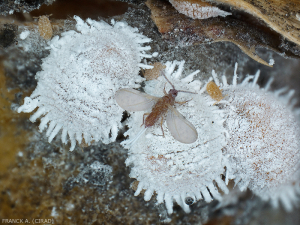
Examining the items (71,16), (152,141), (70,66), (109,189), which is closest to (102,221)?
(109,189)

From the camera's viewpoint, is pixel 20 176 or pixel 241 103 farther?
pixel 20 176

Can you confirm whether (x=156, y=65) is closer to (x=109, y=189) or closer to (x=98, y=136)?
(x=98, y=136)

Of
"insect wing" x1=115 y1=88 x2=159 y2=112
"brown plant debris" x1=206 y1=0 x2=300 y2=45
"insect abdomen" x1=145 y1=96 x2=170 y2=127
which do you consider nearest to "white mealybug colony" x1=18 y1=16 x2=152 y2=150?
"insect wing" x1=115 y1=88 x2=159 y2=112

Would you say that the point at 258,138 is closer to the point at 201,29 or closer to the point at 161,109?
the point at 161,109

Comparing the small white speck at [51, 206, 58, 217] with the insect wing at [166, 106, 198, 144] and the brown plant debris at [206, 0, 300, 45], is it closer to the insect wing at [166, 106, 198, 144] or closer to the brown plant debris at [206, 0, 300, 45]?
the insect wing at [166, 106, 198, 144]

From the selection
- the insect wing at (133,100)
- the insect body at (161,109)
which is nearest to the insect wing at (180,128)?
the insect body at (161,109)

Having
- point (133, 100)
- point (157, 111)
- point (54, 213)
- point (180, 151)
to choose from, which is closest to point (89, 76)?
point (133, 100)

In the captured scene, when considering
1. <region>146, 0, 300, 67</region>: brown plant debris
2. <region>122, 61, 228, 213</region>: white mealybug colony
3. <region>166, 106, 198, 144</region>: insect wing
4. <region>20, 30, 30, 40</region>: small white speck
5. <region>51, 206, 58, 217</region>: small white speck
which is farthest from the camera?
<region>51, 206, 58, 217</region>: small white speck

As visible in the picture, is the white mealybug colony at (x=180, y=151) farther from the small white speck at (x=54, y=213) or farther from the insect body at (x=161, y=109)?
the small white speck at (x=54, y=213)
